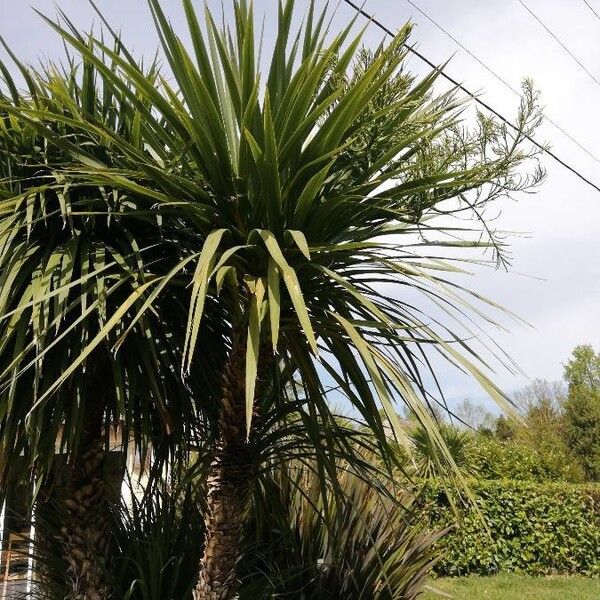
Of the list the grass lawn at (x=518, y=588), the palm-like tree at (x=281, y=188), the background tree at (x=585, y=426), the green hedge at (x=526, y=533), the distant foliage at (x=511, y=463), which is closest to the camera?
the palm-like tree at (x=281, y=188)

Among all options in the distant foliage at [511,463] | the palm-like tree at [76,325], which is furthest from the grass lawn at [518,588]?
the palm-like tree at [76,325]

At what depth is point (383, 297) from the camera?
9.89 feet

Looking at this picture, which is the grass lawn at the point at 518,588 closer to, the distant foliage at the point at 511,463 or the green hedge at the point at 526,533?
the green hedge at the point at 526,533

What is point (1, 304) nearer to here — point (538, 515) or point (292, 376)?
point (292, 376)

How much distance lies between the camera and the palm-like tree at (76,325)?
9.02 ft

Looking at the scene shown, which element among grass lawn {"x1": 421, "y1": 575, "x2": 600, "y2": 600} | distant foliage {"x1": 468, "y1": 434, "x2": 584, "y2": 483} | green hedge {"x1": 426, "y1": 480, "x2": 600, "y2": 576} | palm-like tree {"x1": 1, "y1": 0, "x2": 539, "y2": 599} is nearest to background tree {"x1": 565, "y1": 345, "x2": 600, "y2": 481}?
distant foliage {"x1": 468, "y1": 434, "x2": 584, "y2": 483}

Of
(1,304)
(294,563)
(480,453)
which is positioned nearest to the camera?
(1,304)

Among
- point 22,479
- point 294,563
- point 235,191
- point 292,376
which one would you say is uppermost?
point 235,191

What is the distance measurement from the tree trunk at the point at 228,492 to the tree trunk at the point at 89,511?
54 cm

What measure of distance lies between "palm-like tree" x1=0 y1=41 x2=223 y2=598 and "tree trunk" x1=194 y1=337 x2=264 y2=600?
0.29m

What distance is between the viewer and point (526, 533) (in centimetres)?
1002

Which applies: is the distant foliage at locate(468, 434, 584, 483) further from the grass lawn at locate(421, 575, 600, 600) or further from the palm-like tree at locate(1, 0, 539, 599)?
the palm-like tree at locate(1, 0, 539, 599)

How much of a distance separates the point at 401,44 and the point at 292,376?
64.1 inches

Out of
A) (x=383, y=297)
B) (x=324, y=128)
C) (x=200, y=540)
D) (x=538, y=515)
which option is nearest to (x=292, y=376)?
(x=383, y=297)
